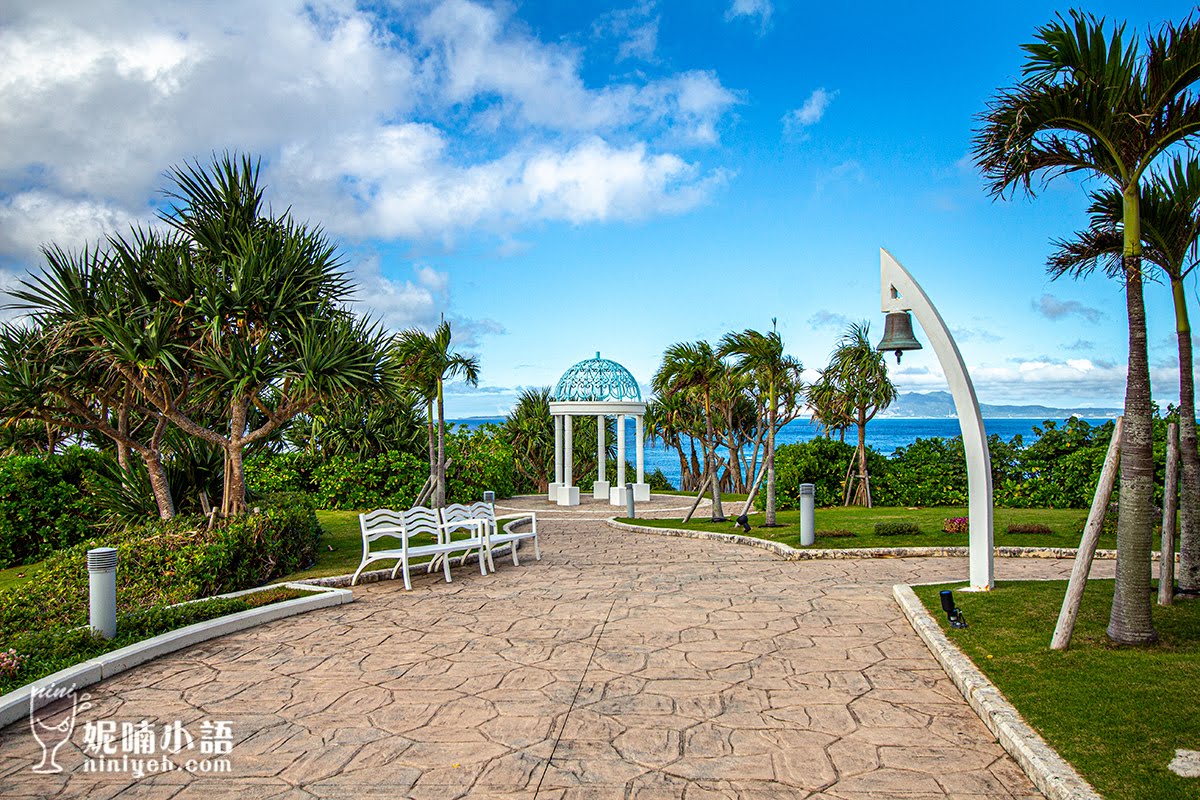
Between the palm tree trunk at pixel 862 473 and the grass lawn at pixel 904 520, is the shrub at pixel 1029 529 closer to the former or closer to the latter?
the grass lawn at pixel 904 520

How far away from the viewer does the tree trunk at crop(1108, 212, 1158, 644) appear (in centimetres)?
550

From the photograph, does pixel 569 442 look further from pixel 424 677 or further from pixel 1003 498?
pixel 424 677

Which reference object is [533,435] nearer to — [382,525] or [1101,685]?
[382,525]

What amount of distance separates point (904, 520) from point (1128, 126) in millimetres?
9532

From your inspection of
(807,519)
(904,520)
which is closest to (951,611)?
(807,519)

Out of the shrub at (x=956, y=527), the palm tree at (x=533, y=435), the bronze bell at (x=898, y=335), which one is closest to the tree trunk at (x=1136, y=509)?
the bronze bell at (x=898, y=335)

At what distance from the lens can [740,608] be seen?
7.94m

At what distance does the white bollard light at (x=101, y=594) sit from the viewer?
6531mm

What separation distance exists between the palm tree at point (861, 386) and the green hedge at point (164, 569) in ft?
44.0

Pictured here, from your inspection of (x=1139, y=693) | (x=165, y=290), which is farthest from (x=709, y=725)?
(x=165, y=290)

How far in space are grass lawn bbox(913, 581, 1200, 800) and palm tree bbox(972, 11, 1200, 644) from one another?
16.7 inches
